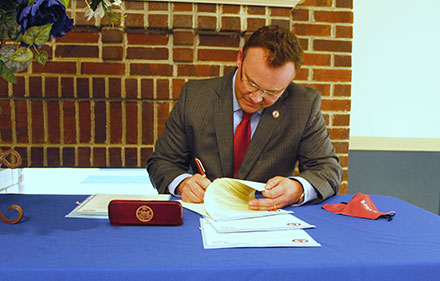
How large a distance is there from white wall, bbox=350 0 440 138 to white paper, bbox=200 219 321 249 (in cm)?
176

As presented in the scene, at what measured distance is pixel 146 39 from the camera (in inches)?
82.6

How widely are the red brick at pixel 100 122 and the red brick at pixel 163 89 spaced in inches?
13.0

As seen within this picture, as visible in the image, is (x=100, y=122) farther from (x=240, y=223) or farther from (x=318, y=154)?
(x=240, y=223)

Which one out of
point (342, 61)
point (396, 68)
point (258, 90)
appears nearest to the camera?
point (258, 90)

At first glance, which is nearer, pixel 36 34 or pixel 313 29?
pixel 36 34

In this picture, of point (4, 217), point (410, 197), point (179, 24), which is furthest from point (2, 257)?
point (410, 197)

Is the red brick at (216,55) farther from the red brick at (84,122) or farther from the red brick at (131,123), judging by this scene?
the red brick at (84,122)

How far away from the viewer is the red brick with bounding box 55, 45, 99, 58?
80.9 inches

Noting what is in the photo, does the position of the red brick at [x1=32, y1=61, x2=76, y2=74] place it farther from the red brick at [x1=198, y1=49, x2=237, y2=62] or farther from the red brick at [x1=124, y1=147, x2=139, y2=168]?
the red brick at [x1=198, y1=49, x2=237, y2=62]

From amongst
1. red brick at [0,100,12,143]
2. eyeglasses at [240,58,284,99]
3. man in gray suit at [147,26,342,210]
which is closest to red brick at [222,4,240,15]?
man in gray suit at [147,26,342,210]

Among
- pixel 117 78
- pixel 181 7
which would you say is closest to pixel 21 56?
pixel 117 78

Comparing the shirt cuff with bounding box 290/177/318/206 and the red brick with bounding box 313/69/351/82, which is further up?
the red brick with bounding box 313/69/351/82

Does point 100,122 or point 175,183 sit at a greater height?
point 100,122

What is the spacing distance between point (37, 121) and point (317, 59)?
5.71 feet
